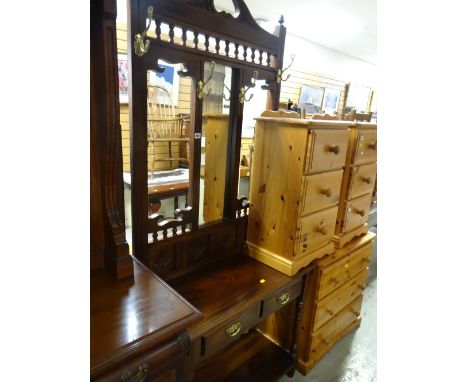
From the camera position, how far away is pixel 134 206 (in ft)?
4.09

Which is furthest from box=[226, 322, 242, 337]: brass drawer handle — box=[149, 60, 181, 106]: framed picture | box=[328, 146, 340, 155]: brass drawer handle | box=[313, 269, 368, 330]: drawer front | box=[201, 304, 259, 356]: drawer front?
box=[149, 60, 181, 106]: framed picture

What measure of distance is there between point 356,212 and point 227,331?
1157 mm

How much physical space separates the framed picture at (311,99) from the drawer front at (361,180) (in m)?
3.17

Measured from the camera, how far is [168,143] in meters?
1.37

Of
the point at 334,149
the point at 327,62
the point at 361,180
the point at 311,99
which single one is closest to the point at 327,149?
the point at 334,149

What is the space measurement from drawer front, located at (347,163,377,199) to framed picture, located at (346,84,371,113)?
4.53 metres

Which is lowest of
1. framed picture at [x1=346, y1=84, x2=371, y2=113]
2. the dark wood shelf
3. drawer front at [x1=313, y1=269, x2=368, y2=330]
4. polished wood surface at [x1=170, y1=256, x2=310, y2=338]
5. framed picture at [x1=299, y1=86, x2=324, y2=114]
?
the dark wood shelf

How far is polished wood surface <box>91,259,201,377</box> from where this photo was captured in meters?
0.78

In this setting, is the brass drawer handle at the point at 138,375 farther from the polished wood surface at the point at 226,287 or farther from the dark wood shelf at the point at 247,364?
the dark wood shelf at the point at 247,364

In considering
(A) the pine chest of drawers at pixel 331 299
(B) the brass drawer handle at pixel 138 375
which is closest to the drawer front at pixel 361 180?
(A) the pine chest of drawers at pixel 331 299

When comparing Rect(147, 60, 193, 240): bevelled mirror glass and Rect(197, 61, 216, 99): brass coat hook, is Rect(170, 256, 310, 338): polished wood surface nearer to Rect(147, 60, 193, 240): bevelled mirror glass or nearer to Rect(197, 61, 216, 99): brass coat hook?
Rect(147, 60, 193, 240): bevelled mirror glass

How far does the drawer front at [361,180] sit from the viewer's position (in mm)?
1777

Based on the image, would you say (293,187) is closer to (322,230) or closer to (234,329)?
(322,230)
